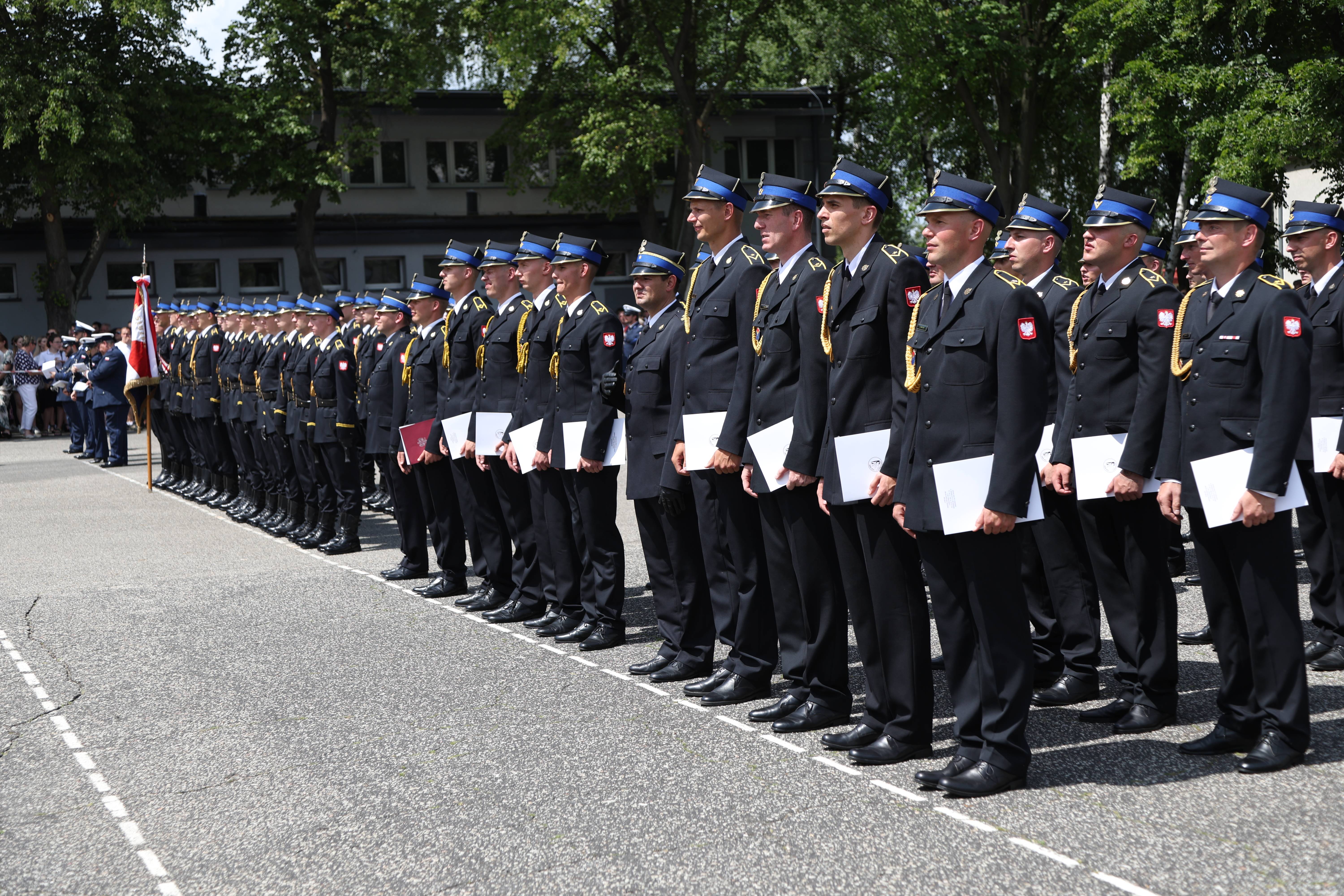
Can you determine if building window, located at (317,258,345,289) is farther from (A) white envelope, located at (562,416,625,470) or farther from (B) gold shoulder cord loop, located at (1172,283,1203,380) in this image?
(B) gold shoulder cord loop, located at (1172,283,1203,380)

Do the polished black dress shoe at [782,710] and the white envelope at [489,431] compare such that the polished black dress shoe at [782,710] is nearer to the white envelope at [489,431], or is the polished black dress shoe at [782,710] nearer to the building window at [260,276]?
the white envelope at [489,431]

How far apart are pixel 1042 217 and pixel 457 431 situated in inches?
163

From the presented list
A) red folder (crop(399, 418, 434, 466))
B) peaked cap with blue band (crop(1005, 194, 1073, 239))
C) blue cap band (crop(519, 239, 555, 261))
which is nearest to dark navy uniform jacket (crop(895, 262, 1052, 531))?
peaked cap with blue band (crop(1005, 194, 1073, 239))

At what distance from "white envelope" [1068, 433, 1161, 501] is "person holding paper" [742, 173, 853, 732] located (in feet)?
3.67

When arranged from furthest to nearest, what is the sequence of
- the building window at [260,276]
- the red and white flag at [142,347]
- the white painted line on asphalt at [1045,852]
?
the building window at [260,276] < the red and white flag at [142,347] < the white painted line on asphalt at [1045,852]

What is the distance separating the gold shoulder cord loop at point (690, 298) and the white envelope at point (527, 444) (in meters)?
1.65

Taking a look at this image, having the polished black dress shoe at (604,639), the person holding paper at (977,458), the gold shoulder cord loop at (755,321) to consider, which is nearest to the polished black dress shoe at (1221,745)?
the person holding paper at (977,458)

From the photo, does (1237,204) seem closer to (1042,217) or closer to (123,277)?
(1042,217)

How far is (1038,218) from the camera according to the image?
6465 millimetres

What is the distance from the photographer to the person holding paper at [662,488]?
710 centimetres

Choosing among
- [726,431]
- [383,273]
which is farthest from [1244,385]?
[383,273]

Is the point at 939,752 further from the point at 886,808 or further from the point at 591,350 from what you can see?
the point at 591,350

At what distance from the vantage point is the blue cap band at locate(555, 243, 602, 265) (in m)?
8.06

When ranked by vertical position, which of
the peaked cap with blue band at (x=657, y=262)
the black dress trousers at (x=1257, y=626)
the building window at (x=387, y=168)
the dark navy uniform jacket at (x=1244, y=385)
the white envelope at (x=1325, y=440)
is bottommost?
the black dress trousers at (x=1257, y=626)
